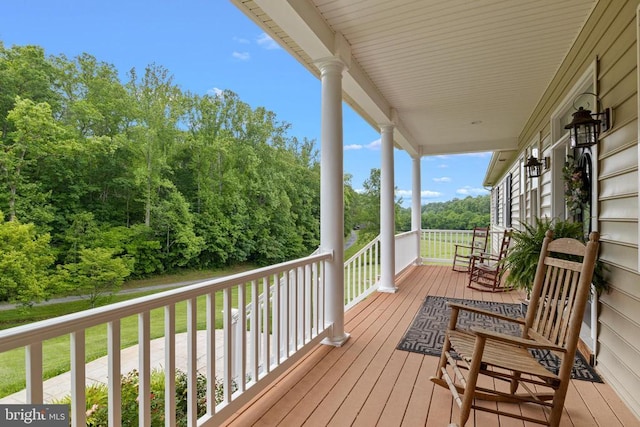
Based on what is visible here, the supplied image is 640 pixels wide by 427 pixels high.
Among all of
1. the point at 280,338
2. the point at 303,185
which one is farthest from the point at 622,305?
the point at 303,185

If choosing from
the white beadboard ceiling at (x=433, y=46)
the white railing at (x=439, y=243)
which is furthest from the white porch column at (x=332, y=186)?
the white railing at (x=439, y=243)

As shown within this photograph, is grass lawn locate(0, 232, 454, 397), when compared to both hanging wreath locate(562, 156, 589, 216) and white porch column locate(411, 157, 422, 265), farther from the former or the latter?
hanging wreath locate(562, 156, 589, 216)

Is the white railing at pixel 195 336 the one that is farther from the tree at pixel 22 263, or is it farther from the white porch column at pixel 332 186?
the tree at pixel 22 263

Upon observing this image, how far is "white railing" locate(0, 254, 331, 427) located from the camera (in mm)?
1035

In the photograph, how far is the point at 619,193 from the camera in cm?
207

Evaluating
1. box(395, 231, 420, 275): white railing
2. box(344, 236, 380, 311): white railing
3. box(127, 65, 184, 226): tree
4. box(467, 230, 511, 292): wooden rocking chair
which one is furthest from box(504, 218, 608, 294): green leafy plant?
box(127, 65, 184, 226): tree

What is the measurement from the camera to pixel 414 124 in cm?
572

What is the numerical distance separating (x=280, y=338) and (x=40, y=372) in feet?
5.10

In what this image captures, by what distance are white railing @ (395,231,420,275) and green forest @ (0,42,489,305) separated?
6.69 metres

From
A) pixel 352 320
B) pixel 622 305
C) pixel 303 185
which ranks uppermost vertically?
pixel 303 185

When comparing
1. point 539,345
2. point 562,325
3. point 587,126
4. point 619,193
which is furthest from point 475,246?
point 539,345

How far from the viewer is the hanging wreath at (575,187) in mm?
2713

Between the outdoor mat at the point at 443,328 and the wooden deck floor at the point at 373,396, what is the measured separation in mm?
131

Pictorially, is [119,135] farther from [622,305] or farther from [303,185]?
[622,305]
